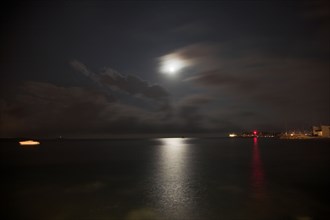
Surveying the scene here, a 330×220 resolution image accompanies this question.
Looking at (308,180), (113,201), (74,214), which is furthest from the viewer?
(308,180)

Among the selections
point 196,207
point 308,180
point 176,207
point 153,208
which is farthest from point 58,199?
point 308,180

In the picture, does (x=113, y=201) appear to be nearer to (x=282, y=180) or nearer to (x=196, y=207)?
(x=196, y=207)

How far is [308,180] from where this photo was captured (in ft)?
160

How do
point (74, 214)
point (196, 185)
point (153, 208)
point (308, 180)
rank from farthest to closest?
1. point (308, 180)
2. point (196, 185)
3. point (153, 208)
4. point (74, 214)

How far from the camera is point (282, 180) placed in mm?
49656

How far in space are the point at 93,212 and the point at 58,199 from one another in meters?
9.08

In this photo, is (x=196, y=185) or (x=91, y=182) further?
(x=91, y=182)

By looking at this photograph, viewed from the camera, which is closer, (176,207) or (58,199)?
(176,207)

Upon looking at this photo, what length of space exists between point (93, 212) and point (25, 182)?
28364mm

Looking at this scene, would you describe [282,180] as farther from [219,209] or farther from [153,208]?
[153,208]

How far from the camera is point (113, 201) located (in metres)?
34.2

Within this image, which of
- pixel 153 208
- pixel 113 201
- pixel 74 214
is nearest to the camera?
pixel 74 214

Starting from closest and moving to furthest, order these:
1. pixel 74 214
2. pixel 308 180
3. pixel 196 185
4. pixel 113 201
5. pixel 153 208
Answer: pixel 74 214 → pixel 153 208 → pixel 113 201 → pixel 196 185 → pixel 308 180

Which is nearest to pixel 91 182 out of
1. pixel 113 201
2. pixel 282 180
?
pixel 113 201
